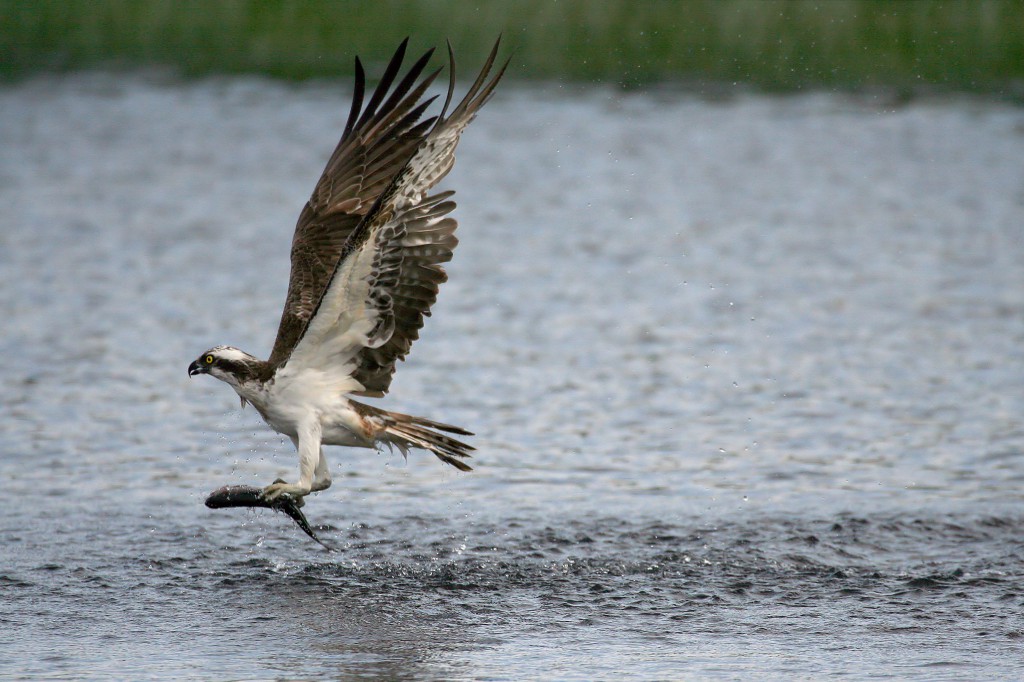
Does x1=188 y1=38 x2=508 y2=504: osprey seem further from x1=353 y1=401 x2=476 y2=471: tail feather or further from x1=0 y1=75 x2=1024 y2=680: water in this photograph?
x1=0 y1=75 x2=1024 y2=680: water

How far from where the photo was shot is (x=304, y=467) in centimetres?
723

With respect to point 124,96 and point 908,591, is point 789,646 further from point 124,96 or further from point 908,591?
point 124,96

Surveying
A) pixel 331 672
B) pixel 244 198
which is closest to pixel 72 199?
pixel 244 198

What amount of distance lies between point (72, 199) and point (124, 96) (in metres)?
5.37

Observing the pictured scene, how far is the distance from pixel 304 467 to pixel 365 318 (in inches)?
30.3

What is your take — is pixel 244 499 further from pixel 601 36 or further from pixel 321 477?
pixel 601 36

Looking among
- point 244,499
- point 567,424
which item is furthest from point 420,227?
point 567,424

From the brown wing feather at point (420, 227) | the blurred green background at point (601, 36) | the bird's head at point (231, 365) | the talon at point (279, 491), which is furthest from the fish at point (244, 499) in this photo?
the blurred green background at point (601, 36)

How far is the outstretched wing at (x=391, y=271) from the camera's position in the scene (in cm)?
663

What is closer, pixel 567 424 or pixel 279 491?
pixel 279 491

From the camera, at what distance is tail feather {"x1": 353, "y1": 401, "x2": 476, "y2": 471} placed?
7289 millimetres

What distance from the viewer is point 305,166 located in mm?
18109

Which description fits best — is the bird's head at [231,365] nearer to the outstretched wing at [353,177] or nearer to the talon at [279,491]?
the talon at [279,491]

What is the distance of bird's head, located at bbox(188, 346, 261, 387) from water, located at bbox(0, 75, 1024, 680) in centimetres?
97
